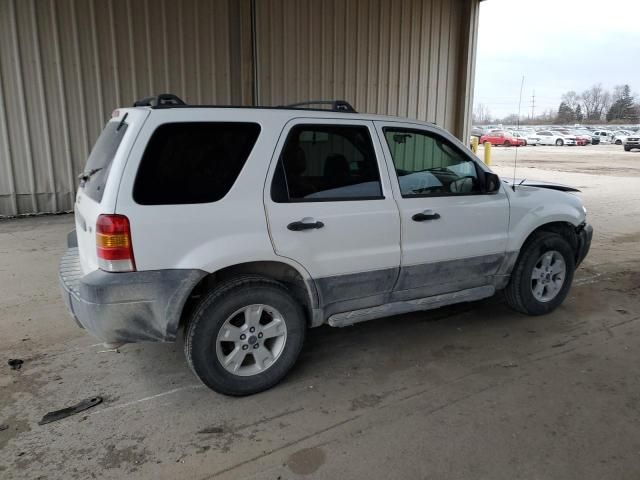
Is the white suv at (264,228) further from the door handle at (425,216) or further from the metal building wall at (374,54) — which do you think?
the metal building wall at (374,54)

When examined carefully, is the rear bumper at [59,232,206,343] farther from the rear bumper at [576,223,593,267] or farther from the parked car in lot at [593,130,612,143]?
the parked car in lot at [593,130,612,143]

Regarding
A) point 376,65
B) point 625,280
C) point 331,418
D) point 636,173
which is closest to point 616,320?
point 625,280

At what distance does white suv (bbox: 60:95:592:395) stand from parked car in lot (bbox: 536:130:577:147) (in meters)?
45.0

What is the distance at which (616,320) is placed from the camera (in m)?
4.80

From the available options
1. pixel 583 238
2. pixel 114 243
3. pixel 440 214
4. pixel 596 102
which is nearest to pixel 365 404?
pixel 440 214

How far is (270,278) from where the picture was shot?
11.4 feet

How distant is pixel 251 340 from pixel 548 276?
292cm

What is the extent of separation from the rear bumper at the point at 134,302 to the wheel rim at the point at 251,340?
343 mm

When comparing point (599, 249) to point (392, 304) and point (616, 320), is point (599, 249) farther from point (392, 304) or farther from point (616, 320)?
point (392, 304)

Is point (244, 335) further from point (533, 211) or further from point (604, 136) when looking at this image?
point (604, 136)

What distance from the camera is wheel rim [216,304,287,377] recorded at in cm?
334

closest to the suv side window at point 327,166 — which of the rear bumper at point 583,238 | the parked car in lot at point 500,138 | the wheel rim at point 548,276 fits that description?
the wheel rim at point 548,276

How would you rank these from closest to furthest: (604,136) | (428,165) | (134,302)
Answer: (134,302), (428,165), (604,136)

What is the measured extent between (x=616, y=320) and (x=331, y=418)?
3105 mm
